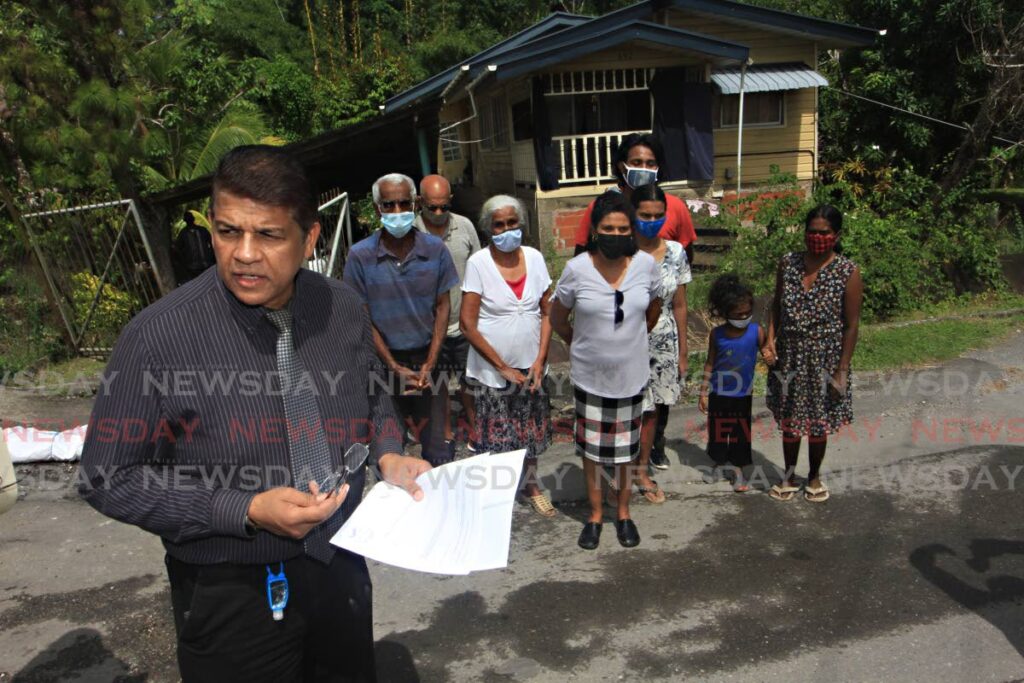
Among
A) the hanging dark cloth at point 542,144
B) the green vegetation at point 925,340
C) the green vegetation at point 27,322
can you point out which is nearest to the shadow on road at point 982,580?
the green vegetation at point 925,340

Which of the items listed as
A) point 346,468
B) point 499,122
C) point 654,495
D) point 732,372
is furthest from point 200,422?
point 499,122

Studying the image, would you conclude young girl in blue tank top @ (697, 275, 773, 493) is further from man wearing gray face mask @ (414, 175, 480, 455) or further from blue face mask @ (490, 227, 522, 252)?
man wearing gray face mask @ (414, 175, 480, 455)

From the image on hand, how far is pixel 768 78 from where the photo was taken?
13898mm

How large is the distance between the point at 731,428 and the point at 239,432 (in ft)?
11.6

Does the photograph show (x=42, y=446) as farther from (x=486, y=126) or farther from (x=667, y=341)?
(x=486, y=126)

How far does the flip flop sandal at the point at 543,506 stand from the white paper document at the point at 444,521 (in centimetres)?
252

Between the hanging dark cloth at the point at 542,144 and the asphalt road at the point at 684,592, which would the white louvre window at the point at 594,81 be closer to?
the hanging dark cloth at the point at 542,144

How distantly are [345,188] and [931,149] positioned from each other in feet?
42.0

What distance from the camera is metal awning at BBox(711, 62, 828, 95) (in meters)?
13.5

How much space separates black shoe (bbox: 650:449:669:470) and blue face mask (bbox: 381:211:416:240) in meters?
2.17

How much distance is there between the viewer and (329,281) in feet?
6.32

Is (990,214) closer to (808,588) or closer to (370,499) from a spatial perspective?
(808,588)

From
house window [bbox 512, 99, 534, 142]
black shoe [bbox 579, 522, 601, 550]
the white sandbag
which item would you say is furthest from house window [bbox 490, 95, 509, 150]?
black shoe [bbox 579, 522, 601, 550]

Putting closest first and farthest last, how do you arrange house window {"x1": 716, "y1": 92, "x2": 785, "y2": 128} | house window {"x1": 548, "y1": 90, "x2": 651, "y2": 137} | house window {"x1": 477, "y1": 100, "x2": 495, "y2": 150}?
1. house window {"x1": 716, "y1": 92, "x2": 785, "y2": 128}
2. house window {"x1": 548, "y1": 90, "x2": 651, "y2": 137}
3. house window {"x1": 477, "y1": 100, "x2": 495, "y2": 150}
